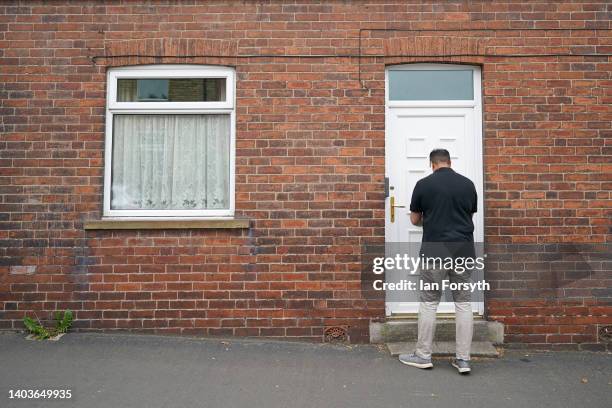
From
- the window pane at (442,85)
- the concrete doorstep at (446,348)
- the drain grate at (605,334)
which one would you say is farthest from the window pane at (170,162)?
the drain grate at (605,334)

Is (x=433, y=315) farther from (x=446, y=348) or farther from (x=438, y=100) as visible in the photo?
(x=438, y=100)

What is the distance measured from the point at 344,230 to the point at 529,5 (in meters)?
3.16

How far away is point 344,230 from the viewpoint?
5625 mm

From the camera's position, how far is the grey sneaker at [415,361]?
4.80 m

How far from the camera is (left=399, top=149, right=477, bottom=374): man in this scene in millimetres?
4703

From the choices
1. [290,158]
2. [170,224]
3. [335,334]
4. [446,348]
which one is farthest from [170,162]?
[446,348]

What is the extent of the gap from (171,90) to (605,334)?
210 inches

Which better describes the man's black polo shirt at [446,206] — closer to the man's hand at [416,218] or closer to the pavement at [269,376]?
the man's hand at [416,218]

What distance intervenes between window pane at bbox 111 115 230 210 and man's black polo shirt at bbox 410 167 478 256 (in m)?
2.24

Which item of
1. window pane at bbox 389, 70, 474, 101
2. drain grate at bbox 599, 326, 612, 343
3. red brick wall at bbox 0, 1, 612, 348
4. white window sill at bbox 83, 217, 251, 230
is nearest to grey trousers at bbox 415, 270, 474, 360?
red brick wall at bbox 0, 1, 612, 348

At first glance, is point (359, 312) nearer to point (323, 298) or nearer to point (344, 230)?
point (323, 298)

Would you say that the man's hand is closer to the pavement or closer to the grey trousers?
the grey trousers

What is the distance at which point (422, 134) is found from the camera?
581cm

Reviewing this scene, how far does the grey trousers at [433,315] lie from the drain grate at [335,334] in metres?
0.98
